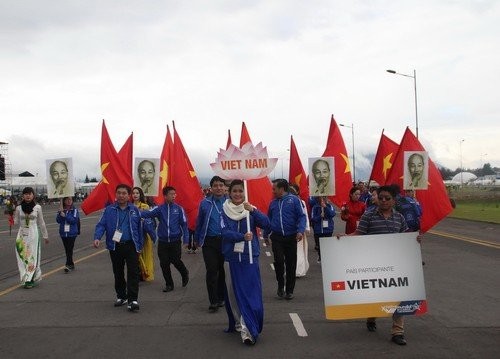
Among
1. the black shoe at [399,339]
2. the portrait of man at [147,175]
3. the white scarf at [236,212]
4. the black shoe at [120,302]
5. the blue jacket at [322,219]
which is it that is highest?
the portrait of man at [147,175]

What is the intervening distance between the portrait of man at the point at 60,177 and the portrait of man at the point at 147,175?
2.98m

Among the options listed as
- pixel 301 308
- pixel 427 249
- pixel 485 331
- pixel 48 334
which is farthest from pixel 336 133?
pixel 48 334

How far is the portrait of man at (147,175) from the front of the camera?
13.6m

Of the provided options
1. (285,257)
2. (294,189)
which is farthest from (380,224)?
(294,189)

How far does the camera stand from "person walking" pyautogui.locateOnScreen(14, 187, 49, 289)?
9984mm

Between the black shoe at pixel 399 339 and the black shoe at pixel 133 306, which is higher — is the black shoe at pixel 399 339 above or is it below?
below

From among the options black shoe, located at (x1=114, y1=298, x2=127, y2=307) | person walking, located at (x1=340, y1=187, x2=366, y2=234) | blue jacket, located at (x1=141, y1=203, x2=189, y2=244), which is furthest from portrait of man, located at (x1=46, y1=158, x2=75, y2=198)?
person walking, located at (x1=340, y1=187, x2=366, y2=234)

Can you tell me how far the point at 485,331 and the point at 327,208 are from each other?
5.88 meters

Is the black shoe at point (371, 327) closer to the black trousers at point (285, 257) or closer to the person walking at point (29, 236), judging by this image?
the black trousers at point (285, 257)

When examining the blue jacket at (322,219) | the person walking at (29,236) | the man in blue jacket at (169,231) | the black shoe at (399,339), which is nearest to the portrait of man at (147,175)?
the person walking at (29,236)

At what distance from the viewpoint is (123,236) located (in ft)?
26.3

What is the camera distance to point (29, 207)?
10.2m

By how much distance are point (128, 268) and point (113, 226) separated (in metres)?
0.63

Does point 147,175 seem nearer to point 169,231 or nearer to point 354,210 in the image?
point 169,231
